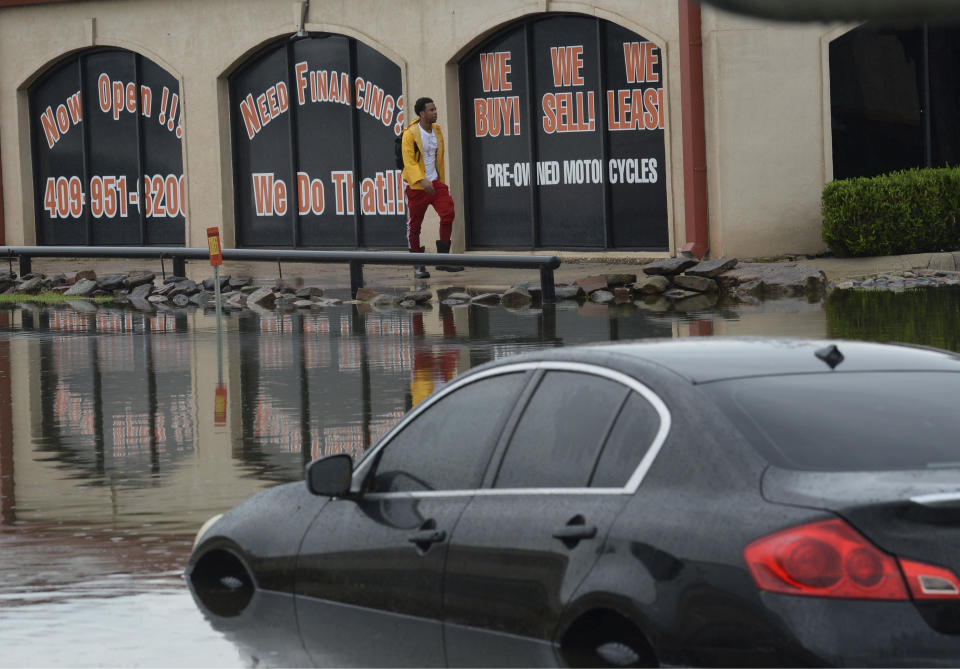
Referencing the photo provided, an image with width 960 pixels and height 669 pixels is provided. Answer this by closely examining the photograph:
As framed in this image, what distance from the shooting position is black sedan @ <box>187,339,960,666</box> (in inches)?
184

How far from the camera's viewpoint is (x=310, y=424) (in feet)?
41.8

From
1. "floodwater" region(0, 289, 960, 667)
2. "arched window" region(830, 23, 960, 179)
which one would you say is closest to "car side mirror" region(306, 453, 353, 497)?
"floodwater" region(0, 289, 960, 667)

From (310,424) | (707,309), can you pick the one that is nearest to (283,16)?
(707,309)

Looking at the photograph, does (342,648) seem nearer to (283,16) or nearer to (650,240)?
(650,240)

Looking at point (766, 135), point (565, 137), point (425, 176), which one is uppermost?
point (565, 137)

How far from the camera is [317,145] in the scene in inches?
1203

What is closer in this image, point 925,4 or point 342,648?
point 925,4

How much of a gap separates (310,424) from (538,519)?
7.33 m

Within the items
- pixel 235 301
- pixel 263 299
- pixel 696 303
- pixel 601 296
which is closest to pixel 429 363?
pixel 696 303

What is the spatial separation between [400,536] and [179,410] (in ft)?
25.9

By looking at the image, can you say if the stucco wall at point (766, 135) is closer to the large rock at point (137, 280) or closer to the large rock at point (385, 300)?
the large rock at point (385, 300)

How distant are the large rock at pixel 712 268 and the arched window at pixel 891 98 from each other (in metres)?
3.06

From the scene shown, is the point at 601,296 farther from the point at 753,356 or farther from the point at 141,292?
the point at 753,356

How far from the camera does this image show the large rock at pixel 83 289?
25406mm
